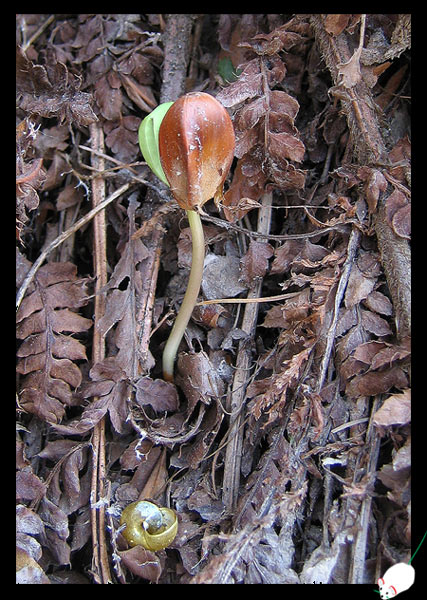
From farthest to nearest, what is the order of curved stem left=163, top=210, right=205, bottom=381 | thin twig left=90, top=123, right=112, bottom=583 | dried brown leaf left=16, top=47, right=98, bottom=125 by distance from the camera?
dried brown leaf left=16, top=47, right=98, bottom=125 → curved stem left=163, top=210, right=205, bottom=381 → thin twig left=90, top=123, right=112, bottom=583

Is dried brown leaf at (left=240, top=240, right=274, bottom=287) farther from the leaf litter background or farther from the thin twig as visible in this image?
the thin twig

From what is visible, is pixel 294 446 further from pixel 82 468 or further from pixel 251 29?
pixel 251 29

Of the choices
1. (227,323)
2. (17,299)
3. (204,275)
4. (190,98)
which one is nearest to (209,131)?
(190,98)

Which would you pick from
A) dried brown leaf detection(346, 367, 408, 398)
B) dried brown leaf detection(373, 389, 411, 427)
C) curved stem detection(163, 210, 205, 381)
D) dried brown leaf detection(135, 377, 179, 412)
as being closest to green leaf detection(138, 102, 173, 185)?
curved stem detection(163, 210, 205, 381)

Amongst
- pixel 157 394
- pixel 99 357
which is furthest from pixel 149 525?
pixel 99 357

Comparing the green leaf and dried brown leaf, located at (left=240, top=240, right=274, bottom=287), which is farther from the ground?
the green leaf

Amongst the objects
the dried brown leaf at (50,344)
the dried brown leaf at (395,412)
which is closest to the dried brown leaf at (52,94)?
the dried brown leaf at (50,344)
